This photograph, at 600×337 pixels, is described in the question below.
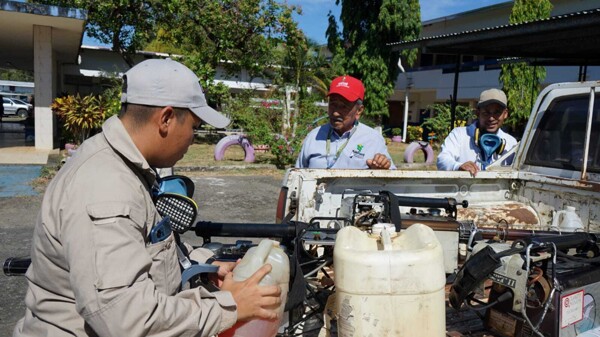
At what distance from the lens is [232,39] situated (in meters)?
20.0

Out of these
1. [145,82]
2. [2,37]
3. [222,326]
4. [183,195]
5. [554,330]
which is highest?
[2,37]

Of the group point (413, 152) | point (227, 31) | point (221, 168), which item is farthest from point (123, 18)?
point (413, 152)

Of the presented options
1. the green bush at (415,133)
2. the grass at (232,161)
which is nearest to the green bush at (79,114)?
the grass at (232,161)

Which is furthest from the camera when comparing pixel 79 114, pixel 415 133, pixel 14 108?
pixel 14 108

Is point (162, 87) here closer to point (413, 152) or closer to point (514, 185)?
point (514, 185)

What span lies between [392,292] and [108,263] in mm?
1050

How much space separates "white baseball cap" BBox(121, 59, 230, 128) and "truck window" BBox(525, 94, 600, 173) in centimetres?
316

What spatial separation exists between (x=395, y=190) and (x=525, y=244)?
1.42 m

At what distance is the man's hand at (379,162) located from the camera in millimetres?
3824

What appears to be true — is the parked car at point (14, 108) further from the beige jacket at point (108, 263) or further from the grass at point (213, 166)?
the beige jacket at point (108, 263)

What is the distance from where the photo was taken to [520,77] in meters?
18.3

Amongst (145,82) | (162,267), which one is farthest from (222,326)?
(145,82)

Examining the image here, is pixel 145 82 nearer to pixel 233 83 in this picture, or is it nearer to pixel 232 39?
pixel 232 39

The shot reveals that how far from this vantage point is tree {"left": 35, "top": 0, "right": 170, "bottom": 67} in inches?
709
